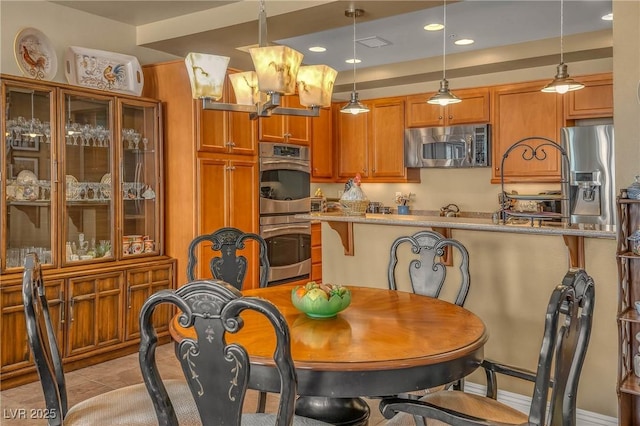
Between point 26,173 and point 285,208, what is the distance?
7.67ft

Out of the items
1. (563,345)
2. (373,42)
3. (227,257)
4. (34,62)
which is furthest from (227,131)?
(563,345)

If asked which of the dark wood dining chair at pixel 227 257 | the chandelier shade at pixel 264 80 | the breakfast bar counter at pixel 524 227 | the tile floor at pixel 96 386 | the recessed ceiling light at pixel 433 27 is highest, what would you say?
the recessed ceiling light at pixel 433 27

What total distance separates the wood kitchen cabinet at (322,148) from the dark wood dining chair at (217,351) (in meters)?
4.99

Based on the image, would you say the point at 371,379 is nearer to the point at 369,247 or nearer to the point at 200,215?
the point at 369,247

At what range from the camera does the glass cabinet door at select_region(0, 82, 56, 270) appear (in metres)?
3.46

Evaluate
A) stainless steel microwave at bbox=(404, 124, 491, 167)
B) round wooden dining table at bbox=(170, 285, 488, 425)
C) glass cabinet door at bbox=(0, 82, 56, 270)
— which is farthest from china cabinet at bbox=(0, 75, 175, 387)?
stainless steel microwave at bbox=(404, 124, 491, 167)

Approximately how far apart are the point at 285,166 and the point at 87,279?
2167mm

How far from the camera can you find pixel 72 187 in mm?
3879

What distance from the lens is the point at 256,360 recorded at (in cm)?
161

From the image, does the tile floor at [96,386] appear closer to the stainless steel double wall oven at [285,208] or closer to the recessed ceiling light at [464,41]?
the stainless steel double wall oven at [285,208]

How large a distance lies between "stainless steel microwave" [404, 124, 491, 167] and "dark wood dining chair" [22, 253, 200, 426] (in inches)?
175

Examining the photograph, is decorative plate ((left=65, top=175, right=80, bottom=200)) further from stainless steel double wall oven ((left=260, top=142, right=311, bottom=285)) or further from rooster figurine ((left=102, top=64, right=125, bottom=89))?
stainless steel double wall oven ((left=260, top=142, right=311, bottom=285))

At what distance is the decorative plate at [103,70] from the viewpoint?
13.2ft

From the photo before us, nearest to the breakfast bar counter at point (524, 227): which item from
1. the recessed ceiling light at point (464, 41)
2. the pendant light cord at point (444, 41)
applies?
the pendant light cord at point (444, 41)
